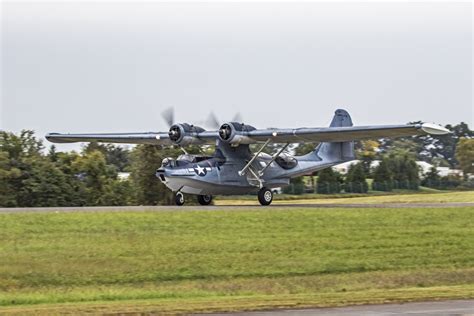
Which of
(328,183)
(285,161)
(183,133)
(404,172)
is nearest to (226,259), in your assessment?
(183,133)

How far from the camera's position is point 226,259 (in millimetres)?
30516

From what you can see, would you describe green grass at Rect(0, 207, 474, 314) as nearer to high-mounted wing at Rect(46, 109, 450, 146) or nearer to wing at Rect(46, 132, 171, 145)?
high-mounted wing at Rect(46, 109, 450, 146)

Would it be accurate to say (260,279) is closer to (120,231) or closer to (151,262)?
(151,262)

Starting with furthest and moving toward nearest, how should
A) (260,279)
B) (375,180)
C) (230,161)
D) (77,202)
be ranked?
1. (375,180)
2. (77,202)
3. (230,161)
4. (260,279)

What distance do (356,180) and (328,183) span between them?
16.4 ft

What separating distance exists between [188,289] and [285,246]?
259 inches

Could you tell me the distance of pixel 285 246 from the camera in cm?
3275

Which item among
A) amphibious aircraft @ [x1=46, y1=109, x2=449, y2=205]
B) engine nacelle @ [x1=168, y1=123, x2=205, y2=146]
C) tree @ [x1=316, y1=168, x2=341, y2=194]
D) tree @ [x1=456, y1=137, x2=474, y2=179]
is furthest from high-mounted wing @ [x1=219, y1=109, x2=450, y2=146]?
tree @ [x1=456, y1=137, x2=474, y2=179]

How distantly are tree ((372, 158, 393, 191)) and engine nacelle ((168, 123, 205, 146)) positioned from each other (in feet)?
94.3

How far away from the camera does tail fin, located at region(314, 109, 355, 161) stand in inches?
2164

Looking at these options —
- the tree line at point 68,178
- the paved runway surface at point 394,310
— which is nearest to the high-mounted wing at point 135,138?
the tree line at point 68,178

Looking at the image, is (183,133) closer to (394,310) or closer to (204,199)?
(204,199)

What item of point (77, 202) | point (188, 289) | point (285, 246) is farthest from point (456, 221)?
point (77, 202)

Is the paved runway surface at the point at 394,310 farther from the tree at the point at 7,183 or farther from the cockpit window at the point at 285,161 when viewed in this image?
the tree at the point at 7,183
